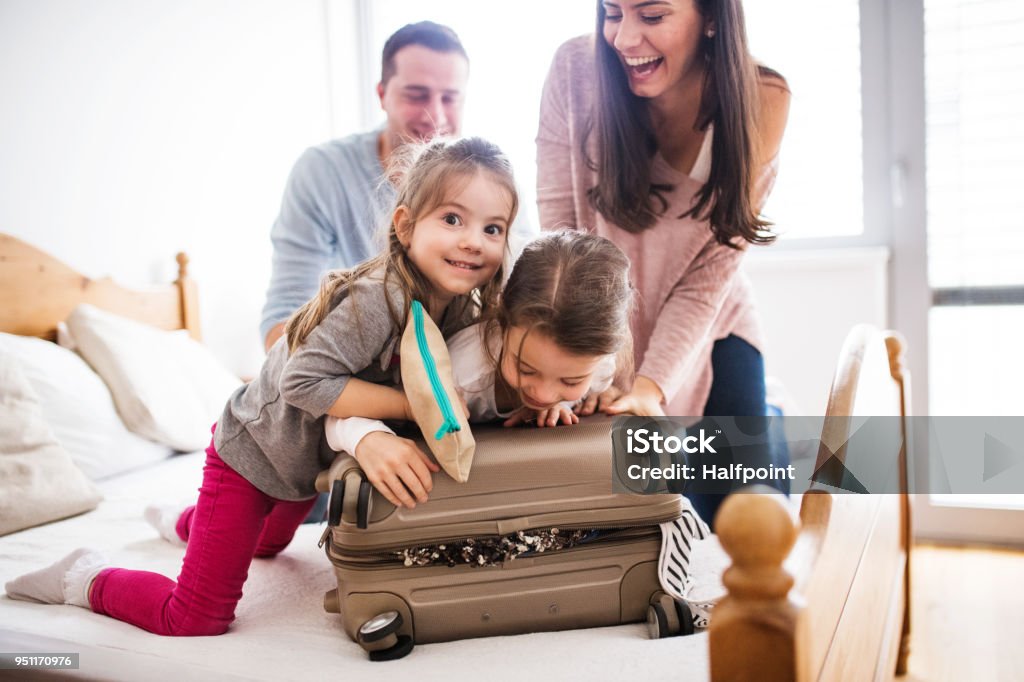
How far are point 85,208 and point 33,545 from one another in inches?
46.3

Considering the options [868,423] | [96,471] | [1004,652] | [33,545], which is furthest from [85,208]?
[1004,652]

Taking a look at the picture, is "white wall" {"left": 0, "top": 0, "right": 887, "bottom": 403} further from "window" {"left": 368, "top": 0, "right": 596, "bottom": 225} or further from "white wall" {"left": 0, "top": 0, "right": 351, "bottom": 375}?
"window" {"left": 368, "top": 0, "right": 596, "bottom": 225}

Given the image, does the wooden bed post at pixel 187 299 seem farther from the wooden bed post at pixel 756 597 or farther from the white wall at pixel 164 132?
the wooden bed post at pixel 756 597

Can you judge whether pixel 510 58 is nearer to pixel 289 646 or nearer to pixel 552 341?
pixel 552 341

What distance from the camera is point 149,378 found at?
6.99 ft

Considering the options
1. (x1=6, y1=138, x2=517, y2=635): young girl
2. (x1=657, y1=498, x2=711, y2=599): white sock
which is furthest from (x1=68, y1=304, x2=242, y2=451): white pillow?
(x1=657, y1=498, x2=711, y2=599): white sock

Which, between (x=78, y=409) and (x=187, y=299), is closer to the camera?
(x=78, y=409)

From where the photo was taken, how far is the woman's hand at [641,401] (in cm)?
134

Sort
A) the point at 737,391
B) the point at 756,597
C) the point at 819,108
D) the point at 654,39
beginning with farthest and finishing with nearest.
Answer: the point at 819,108 < the point at 737,391 < the point at 654,39 < the point at 756,597

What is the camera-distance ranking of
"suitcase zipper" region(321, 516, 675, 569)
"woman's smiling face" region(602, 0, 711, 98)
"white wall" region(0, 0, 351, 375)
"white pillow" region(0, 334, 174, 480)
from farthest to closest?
"white wall" region(0, 0, 351, 375)
"white pillow" region(0, 334, 174, 480)
"woman's smiling face" region(602, 0, 711, 98)
"suitcase zipper" region(321, 516, 675, 569)

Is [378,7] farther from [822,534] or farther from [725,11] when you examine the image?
[822,534]

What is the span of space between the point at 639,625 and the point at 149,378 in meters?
1.55

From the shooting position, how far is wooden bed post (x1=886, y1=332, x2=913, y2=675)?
1.75m

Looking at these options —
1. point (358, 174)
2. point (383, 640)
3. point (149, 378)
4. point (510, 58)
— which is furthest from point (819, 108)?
point (383, 640)
